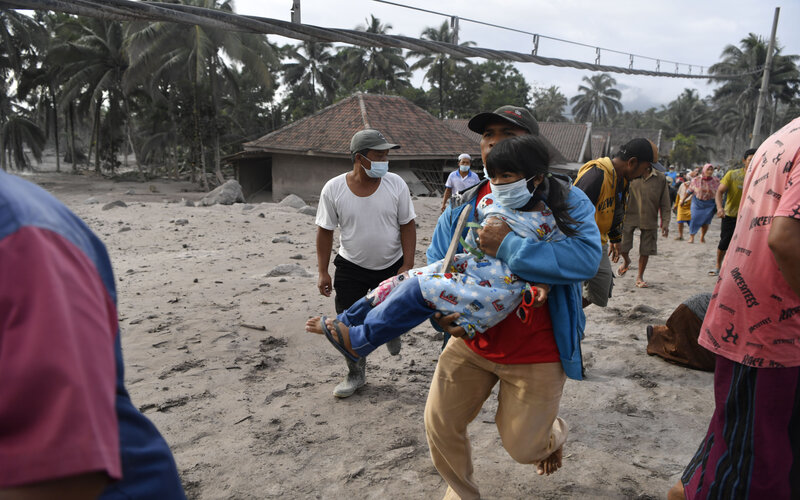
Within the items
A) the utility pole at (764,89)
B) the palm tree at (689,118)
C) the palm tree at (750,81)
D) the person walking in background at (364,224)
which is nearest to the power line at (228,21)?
the person walking in background at (364,224)

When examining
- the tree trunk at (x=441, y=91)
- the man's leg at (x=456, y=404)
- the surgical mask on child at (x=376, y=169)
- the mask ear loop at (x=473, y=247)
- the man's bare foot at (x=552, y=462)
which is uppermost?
the tree trunk at (x=441, y=91)

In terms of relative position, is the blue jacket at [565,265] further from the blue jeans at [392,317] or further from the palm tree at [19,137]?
the palm tree at [19,137]

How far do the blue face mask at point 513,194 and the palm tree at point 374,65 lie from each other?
3917cm

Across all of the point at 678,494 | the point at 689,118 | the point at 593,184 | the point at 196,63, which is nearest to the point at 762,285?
the point at 678,494

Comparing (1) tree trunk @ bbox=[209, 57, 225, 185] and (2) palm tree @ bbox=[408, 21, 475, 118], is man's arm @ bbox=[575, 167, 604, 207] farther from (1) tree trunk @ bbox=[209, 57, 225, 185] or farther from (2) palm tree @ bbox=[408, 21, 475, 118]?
(2) palm tree @ bbox=[408, 21, 475, 118]

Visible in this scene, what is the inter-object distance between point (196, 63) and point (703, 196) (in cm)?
2273

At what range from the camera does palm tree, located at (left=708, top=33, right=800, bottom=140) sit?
4309cm

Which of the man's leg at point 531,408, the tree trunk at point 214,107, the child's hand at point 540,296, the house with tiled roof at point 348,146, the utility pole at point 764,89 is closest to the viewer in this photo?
the child's hand at point 540,296

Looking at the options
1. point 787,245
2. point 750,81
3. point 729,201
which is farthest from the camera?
point 750,81

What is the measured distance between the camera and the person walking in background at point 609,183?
409 cm

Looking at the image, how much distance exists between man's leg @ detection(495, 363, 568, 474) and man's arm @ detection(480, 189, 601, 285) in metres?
0.42

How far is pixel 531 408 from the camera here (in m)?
2.32

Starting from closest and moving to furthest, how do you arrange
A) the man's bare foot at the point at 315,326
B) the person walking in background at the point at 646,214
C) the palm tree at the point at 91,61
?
the man's bare foot at the point at 315,326 < the person walking in background at the point at 646,214 < the palm tree at the point at 91,61

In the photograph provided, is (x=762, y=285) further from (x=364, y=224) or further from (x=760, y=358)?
(x=364, y=224)
